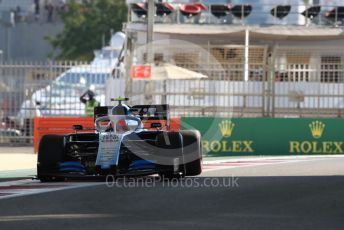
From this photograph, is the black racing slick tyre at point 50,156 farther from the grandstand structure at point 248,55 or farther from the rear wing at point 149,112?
the grandstand structure at point 248,55

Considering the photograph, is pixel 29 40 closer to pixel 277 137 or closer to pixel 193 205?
pixel 277 137

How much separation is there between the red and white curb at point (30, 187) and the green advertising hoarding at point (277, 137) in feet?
25.7

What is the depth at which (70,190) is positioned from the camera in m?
14.2

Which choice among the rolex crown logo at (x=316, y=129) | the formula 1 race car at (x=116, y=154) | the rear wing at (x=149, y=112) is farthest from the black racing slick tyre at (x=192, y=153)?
the rolex crown logo at (x=316, y=129)

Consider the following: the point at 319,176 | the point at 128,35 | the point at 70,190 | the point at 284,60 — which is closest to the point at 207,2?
the point at 128,35

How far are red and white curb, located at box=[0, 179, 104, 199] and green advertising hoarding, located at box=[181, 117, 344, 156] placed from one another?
7832mm

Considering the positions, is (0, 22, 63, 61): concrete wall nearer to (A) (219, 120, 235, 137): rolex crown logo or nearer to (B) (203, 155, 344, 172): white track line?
(A) (219, 120, 235, 137): rolex crown logo

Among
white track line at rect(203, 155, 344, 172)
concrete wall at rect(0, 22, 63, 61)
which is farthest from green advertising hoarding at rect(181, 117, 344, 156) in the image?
concrete wall at rect(0, 22, 63, 61)

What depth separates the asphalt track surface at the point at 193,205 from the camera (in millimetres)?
10547

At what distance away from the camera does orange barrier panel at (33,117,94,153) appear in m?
23.2

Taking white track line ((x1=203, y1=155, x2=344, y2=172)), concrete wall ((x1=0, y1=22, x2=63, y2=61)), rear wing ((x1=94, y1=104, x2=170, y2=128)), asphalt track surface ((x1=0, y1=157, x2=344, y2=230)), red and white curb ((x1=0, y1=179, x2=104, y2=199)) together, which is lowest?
white track line ((x1=203, y1=155, x2=344, y2=172))

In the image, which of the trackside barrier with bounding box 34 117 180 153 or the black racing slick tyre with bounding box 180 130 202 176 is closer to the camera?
the black racing slick tyre with bounding box 180 130 202 176

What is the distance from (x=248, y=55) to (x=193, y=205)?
18603 mm

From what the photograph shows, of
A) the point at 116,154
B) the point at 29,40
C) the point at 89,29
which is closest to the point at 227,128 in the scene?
the point at 116,154
